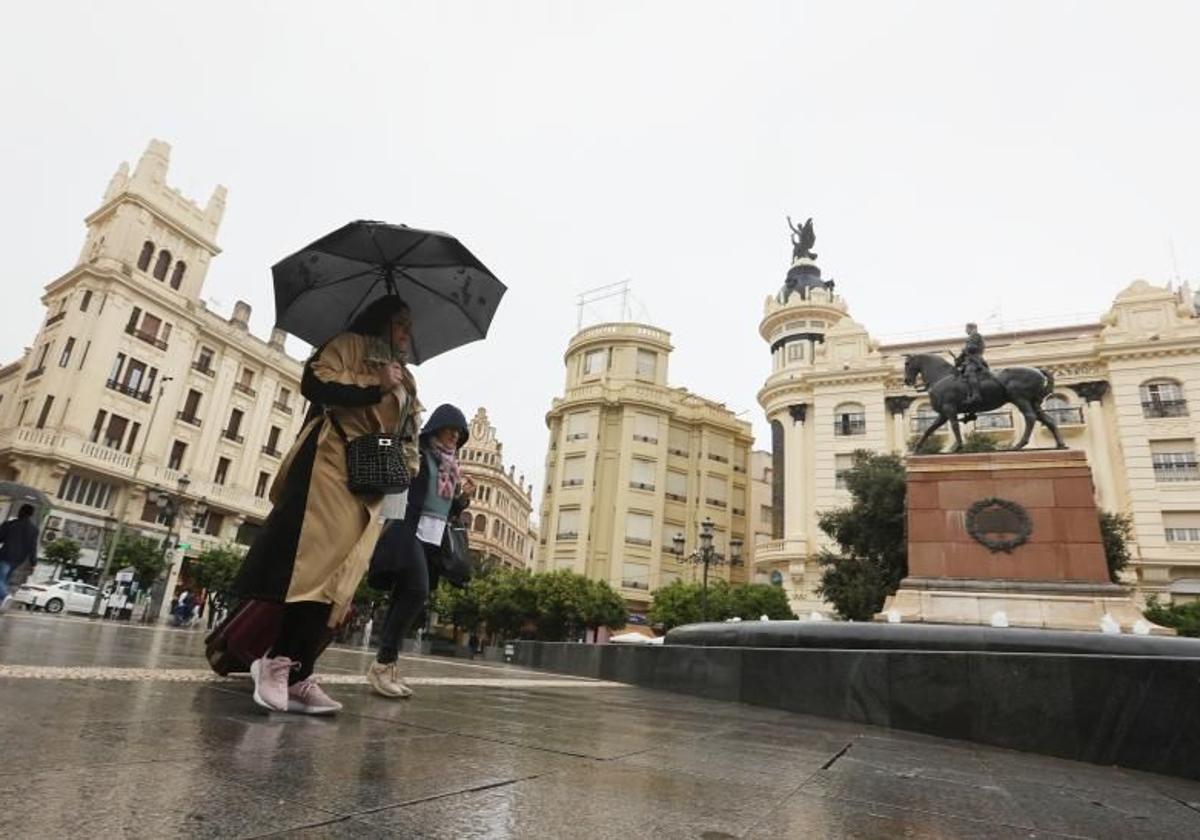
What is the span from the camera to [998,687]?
4.70m

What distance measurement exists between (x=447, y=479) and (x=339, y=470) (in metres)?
1.17

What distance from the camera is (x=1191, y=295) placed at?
128 ft

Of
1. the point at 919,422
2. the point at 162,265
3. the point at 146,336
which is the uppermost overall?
the point at 162,265

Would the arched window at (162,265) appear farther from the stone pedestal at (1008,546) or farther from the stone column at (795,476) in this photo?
the stone pedestal at (1008,546)

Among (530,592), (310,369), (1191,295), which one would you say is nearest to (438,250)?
(310,369)

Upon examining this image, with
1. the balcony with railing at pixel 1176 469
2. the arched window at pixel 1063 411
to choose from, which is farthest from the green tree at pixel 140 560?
the balcony with railing at pixel 1176 469

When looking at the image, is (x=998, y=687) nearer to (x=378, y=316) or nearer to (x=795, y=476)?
(x=378, y=316)

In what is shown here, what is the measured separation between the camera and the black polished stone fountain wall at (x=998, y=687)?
12.6ft

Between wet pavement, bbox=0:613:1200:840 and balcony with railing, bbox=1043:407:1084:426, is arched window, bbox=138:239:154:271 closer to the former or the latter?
wet pavement, bbox=0:613:1200:840

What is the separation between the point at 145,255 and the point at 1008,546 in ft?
129

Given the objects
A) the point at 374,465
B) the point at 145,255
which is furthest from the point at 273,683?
the point at 145,255

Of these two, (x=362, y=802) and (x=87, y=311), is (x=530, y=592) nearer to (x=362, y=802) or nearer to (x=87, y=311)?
(x=87, y=311)

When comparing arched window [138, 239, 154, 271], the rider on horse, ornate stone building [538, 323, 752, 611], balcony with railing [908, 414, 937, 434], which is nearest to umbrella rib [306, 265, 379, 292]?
the rider on horse

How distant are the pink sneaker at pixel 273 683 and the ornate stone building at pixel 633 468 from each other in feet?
125
